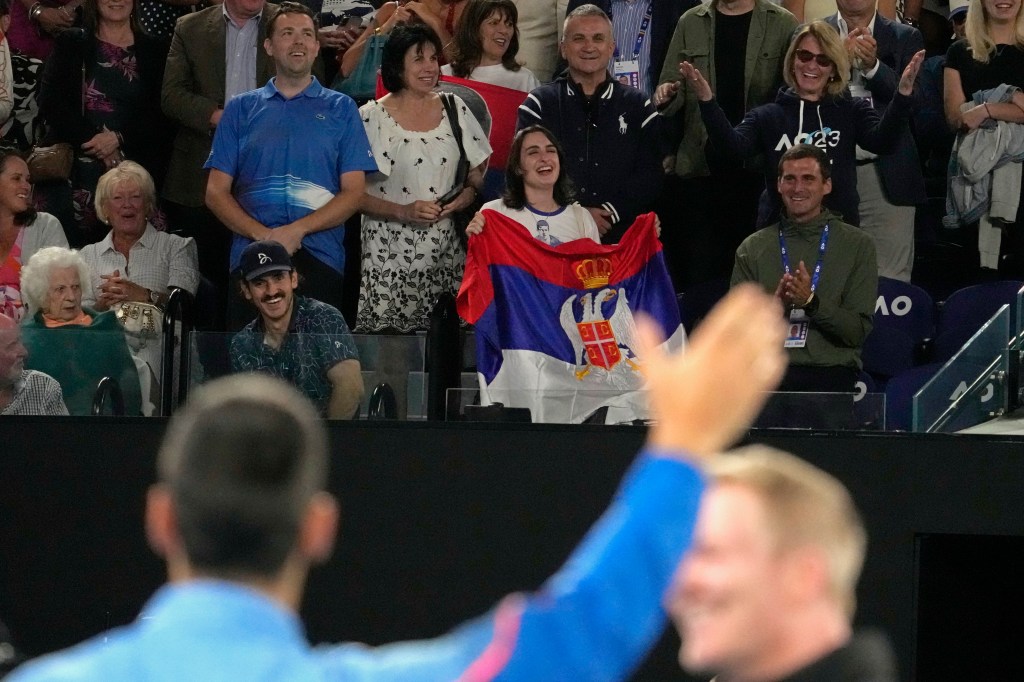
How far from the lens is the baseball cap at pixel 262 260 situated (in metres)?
7.10

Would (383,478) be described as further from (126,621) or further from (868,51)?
(868,51)

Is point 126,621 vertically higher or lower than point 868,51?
lower

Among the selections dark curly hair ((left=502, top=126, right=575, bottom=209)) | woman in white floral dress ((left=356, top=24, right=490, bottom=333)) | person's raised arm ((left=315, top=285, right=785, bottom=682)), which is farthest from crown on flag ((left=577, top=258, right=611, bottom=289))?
person's raised arm ((left=315, top=285, right=785, bottom=682))

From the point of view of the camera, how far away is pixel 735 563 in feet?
7.48

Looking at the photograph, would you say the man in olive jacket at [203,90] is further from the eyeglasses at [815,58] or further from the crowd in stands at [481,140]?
the eyeglasses at [815,58]

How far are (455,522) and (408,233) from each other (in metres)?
1.82

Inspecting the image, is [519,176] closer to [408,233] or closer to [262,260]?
[408,233]

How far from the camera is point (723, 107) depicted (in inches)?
349

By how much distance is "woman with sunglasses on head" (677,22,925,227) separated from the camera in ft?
27.1

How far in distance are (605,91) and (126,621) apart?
355cm

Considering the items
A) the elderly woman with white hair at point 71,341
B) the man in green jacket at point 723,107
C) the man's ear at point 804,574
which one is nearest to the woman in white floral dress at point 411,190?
the man in green jacket at point 723,107

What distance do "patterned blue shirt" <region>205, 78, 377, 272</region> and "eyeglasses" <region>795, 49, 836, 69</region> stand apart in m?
2.15

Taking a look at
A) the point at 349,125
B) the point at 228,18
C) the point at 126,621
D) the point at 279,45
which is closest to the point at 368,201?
the point at 349,125

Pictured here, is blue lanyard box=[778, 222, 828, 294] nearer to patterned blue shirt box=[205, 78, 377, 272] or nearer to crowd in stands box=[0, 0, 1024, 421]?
crowd in stands box=[0, 0, 1024, 421]
